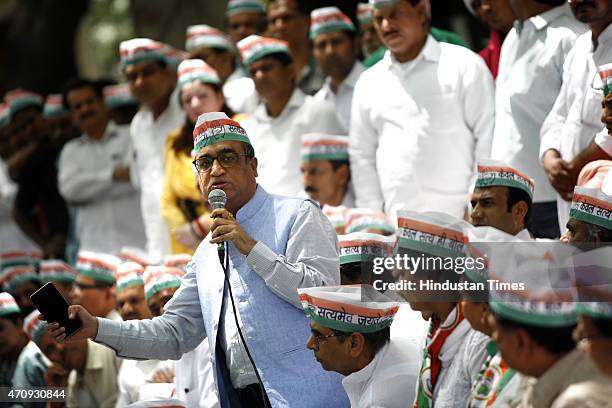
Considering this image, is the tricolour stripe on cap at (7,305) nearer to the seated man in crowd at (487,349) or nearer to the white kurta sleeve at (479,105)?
the white kurta sleeve at (479,105)

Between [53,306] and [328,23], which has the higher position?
[328,23]

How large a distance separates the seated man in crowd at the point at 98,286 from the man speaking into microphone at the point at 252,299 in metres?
3.87

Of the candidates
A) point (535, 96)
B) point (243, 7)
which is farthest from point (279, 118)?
point (535, 96)

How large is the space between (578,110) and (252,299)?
2291 millimetres

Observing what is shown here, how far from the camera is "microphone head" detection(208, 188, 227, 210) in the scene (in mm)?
6510

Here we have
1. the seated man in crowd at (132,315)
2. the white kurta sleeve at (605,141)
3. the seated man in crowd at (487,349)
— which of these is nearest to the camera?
the seated man in crowd at (487,349)

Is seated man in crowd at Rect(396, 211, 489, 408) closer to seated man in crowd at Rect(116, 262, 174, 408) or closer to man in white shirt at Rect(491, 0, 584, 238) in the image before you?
man in white shirt at Rect(491, 0, 584, 238)

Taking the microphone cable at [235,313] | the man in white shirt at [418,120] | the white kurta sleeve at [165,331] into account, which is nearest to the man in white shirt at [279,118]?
the man in white shirt at [418,120]

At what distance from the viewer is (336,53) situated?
34.6 ft

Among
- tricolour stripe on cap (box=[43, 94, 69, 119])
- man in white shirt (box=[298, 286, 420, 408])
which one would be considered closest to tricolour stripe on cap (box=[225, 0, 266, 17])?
tricolour stripe on cap (box=[43, 94, 69, 119])

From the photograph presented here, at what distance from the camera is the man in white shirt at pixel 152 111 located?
11180 millimetres

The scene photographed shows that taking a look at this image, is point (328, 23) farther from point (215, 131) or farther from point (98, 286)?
point (215, 131)

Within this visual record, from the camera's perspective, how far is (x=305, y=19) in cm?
1146

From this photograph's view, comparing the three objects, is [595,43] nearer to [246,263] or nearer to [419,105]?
[419,105]
